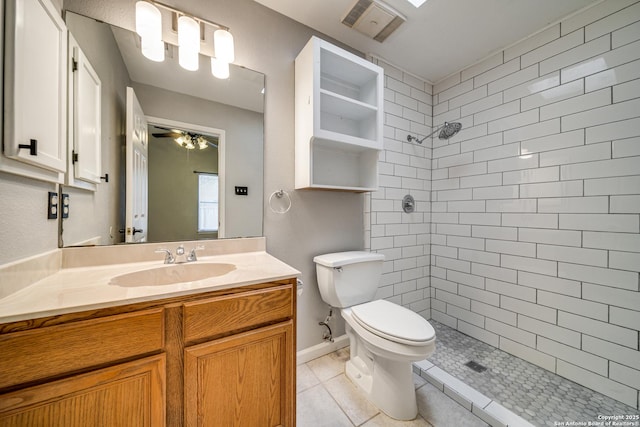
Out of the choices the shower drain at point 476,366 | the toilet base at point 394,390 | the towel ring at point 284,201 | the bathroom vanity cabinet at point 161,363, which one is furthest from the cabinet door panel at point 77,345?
the shower drain at point 476,366

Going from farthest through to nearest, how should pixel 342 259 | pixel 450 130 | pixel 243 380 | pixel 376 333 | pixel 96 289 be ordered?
pixel 450 130 → pixel 342 259 → pixel 376 333 → pixel 243 380 → pixel 96 289

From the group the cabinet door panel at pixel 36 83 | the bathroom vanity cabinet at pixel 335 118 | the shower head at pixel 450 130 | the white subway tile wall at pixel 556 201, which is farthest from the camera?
the shower head at pixel 450 130

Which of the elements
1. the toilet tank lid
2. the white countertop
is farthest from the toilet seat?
the white countertop

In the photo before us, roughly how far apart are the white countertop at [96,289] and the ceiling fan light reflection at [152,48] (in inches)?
40.4

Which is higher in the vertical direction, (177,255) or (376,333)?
(177,255)

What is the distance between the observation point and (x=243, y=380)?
0.86 meters

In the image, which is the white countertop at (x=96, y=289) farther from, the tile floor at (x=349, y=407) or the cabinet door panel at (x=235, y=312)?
the tile floor at (x=349, y=407)

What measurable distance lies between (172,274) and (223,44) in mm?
1237

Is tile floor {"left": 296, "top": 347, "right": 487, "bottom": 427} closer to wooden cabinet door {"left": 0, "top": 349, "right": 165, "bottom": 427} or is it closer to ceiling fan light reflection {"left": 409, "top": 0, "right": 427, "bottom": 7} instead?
wooden cabinet door {"left": 0, "top": 349, "right": 165, "bottom": 427}

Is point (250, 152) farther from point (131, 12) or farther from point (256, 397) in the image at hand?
Answer: point (256, 397)

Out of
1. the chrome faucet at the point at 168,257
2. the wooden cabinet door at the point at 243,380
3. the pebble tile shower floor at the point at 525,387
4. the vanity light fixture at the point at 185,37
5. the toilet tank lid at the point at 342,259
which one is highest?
the vanity light fixture at the point at 185,37

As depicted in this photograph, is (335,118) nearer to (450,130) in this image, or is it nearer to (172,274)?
(450,130)

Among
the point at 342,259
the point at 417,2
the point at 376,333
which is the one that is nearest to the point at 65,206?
the point at 342,259

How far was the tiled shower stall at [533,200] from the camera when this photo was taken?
125 centimetres
